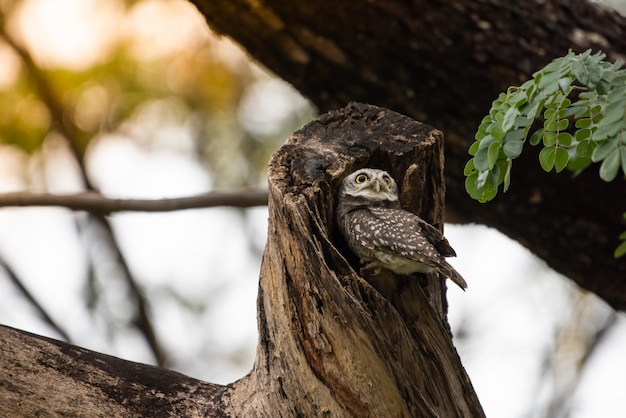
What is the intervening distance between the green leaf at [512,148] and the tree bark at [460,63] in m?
1.86

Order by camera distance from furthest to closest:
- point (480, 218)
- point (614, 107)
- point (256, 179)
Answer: point (256, 179) → point (480, 218) → point (614, 107)

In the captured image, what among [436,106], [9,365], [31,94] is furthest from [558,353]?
[9,365]

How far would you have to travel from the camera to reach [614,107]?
2.34 metres

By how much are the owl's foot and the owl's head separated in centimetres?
28

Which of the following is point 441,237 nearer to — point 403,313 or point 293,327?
point 403,313

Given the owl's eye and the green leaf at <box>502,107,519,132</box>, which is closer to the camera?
the green leaf at <box>502,107,519,132</box>

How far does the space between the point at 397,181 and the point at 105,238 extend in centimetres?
345

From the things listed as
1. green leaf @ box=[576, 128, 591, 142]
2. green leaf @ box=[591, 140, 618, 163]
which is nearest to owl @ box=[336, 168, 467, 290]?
green leaf @ box=[576, 128, 591, 142]

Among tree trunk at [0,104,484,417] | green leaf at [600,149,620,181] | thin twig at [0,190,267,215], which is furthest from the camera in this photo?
thin twig at [0,190,267,215]

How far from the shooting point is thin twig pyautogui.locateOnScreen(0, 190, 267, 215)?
4.76 meters

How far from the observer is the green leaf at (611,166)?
225cm

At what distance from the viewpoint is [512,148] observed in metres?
2.63

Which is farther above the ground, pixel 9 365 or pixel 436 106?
pixel 436 106

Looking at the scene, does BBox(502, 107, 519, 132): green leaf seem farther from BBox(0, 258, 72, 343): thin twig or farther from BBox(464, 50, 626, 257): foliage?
BBox(0, 258, 72, 343): thin twig
